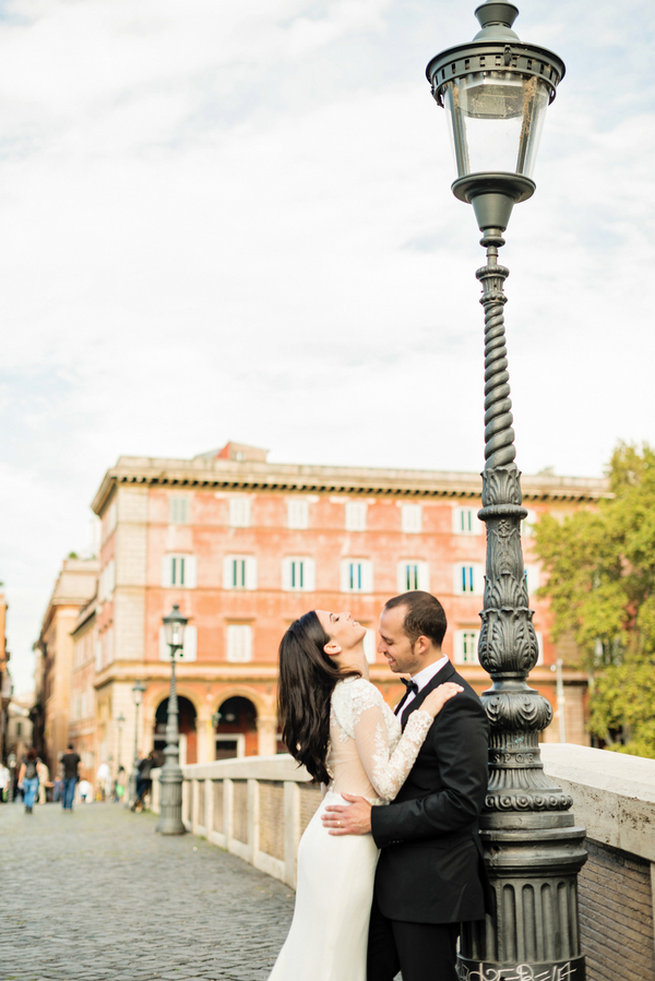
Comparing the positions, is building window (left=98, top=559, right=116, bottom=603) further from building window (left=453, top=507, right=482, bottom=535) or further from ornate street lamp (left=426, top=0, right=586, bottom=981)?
ornate street lamp (left=426, top=0, right=586, bottom=981)

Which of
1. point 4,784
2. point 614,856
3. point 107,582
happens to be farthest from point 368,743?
point 107,582

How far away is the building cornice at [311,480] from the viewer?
55.1 metres

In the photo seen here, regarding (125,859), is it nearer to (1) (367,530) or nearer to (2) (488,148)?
(2) (488,148)

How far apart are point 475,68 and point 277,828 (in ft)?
31.1

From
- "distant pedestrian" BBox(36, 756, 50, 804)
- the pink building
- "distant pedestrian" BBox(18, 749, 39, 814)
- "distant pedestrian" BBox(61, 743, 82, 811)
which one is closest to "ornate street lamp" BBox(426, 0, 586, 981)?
"distant pedestrian" BBox(61, 743, 82, 811)

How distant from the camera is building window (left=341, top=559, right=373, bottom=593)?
56312 millimetres

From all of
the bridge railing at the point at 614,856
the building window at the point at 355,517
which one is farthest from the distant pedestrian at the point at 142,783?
the building window at the point at 355,517

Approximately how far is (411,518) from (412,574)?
2.83 meters

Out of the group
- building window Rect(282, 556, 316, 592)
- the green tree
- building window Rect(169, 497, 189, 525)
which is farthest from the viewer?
building window Rect(282, 556, 316, 592)

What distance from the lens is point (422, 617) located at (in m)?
4.14

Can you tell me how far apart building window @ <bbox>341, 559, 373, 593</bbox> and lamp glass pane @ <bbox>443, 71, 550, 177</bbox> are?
51.6 metres

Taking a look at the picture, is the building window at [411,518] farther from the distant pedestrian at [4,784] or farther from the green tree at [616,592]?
the distant pedestrian at [4,784]

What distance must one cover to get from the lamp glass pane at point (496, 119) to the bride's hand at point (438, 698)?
7.34ft

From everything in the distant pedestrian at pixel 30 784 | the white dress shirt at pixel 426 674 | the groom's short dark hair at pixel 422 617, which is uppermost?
the groom's short dark hair at pixel 422 617
